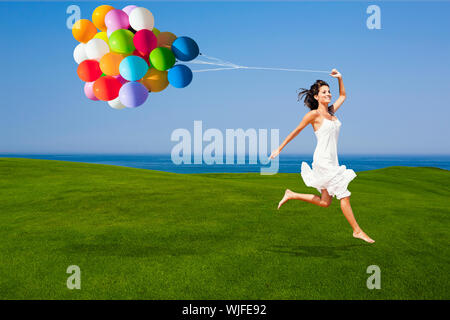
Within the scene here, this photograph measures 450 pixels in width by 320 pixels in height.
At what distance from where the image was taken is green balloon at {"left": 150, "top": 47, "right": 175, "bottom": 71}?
7410 millimetres

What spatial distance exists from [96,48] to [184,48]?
70.7 inches

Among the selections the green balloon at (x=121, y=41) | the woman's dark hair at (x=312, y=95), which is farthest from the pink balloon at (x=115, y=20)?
the woman's dark hair at (x=312, y=95)

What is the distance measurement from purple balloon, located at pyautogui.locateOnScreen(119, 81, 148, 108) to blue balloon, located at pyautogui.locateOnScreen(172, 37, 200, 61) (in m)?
1.03

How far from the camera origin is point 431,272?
235 inches

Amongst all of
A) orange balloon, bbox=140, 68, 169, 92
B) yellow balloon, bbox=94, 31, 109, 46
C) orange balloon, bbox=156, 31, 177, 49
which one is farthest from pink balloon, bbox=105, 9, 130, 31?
orange balloon, bbox=140, 68, 169, 92

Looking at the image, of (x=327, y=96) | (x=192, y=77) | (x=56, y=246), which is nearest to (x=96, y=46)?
(x=192, y=77)

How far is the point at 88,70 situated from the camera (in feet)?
25.3

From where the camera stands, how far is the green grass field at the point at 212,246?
17.4ft

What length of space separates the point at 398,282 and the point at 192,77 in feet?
17.8

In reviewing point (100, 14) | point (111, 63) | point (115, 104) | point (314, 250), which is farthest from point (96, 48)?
point (314, 250)

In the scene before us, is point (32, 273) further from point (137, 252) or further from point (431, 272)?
point (431, 272)

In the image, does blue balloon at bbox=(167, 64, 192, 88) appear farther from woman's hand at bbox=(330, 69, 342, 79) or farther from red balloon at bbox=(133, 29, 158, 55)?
woman's hand at bbox=(330, 69, 342, 79)

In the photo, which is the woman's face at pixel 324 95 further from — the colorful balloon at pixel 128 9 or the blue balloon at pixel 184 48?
the colorful balloon at pixel 128 9
